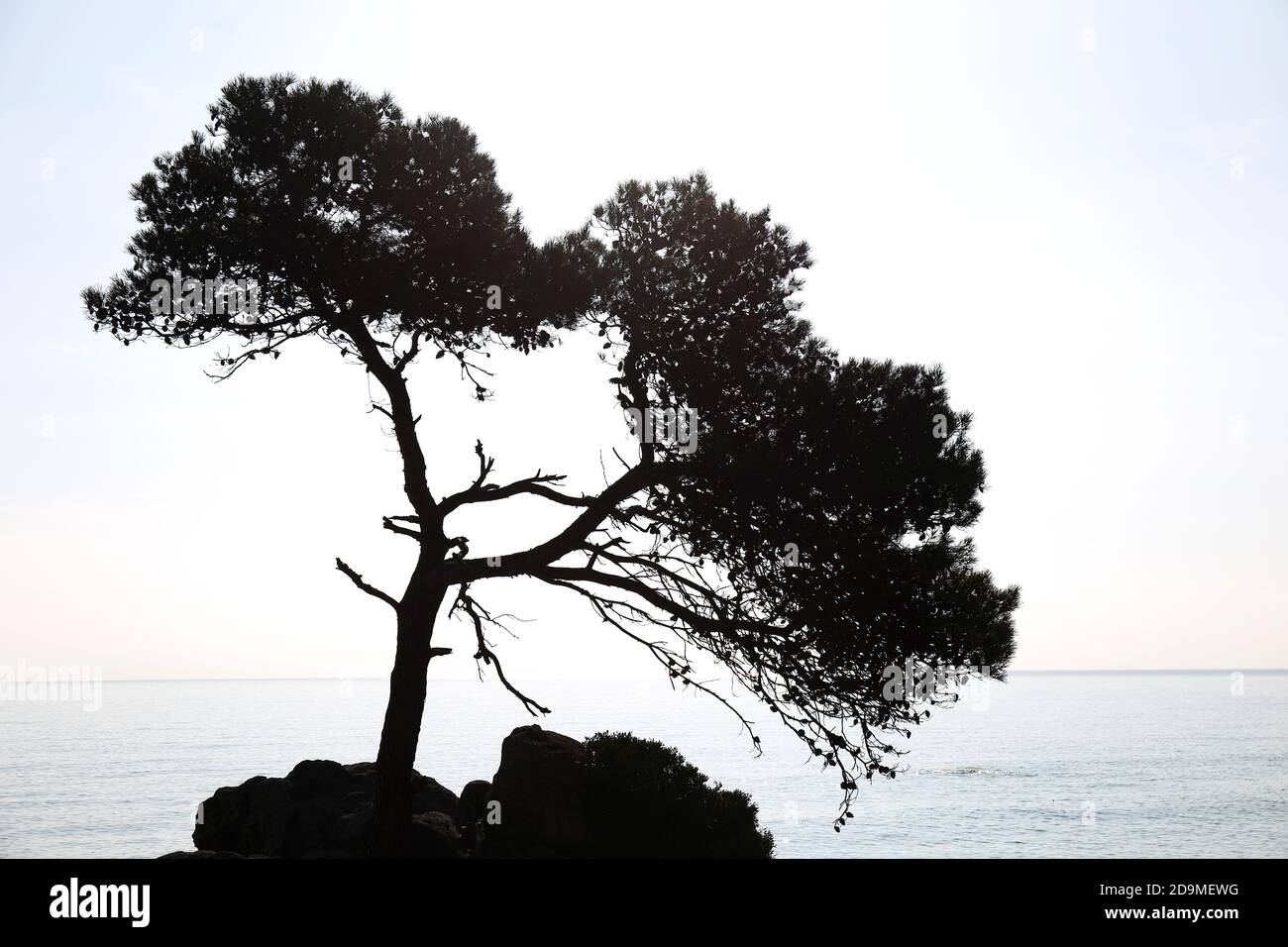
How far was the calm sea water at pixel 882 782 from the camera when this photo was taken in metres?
49.6

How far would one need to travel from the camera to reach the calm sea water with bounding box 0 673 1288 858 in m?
49.6

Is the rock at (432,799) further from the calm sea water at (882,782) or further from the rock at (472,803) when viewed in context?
the calm sea water at (882,782)

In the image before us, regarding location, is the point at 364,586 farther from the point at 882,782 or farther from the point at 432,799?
the point at 882,782

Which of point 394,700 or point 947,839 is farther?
point 947,839

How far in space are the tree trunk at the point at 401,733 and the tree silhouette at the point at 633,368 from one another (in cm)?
4

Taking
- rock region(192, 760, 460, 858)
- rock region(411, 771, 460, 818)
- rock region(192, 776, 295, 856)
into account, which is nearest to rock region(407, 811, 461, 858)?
rock region(192, 760, 460, 858)

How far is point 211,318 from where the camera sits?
15562 millimetres

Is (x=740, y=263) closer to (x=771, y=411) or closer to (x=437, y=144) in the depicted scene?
(x=771, y=411)

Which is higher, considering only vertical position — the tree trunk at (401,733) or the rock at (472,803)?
the tree trunk at (401,733)

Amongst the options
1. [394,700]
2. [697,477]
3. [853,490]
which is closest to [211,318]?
[394,700]

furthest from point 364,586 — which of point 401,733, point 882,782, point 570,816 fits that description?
point 882,782

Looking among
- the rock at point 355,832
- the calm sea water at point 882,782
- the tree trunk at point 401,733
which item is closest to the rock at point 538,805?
the tree trunk at point 401,733

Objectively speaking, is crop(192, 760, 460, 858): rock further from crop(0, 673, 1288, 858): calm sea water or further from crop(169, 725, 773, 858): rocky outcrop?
crop(0, 673, 1288, 858): calm sea water
